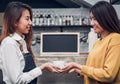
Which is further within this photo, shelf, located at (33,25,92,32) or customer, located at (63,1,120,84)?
shelf, located at (33,25,92,32)

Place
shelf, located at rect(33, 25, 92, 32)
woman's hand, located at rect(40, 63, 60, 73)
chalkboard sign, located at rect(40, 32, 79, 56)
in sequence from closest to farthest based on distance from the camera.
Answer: woman's hand, located at rect(40, 63, 60, 73)
chalkboard sign, located at rect(40, 32, 79, 56)
shelf, located at rect(33, 25, 92, 32)

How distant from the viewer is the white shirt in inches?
59.4

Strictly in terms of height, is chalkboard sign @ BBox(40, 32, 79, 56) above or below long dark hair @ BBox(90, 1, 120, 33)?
below

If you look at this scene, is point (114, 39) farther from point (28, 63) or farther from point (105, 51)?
point (28, 63)

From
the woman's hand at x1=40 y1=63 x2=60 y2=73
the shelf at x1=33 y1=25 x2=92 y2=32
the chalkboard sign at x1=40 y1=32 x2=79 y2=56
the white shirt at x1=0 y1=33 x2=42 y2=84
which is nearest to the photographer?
the white shirt at x1=0 y1=33 x2=42 y2=84

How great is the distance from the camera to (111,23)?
1.58 metres

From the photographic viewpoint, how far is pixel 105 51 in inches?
60.9

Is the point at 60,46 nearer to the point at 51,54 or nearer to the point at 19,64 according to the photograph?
the point at 51,54

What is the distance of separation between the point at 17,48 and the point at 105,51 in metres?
0.45

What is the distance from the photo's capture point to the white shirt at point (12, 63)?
59.4 inches

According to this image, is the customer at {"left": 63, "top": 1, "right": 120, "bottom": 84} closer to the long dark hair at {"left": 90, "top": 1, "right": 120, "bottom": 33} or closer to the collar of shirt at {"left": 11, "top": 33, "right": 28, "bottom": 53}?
the long dark hair at {"left": 90, "top": 1, "right": 120, "bottom": 33}

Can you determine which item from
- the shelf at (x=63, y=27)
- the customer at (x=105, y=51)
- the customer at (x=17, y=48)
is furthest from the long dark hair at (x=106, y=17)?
the shelf at (x=63, y=27)

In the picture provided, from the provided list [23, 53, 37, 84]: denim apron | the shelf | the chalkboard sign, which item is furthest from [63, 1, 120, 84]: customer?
the shelf

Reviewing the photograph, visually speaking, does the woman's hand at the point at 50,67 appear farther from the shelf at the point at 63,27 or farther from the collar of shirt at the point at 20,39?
the shelf at the point at 63,27
